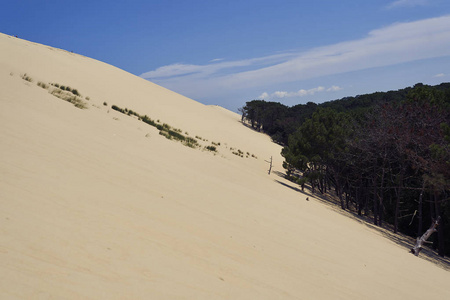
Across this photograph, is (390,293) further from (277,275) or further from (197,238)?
(197,238)

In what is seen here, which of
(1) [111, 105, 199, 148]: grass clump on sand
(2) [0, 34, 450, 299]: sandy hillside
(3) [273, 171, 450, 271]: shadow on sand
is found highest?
(1) [111, 105, 199, 148]: grass clump on sand

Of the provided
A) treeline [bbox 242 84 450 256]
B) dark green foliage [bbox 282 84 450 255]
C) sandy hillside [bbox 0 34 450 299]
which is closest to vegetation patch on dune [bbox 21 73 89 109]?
sandy hillside [bbox 0 34 450 299]

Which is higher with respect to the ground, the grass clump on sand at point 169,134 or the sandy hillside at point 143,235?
the grass clump on sand at point 169,134

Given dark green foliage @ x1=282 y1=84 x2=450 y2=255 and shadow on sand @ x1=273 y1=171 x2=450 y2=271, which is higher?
dark green foliage @ x1=282 y1=84 x2=450 y2=255

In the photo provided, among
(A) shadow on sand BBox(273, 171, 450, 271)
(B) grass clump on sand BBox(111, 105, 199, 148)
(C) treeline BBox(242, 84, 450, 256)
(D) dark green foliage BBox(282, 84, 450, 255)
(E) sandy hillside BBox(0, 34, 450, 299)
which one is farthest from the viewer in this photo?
(B) grass clump on sand BBox(111, 105, 199, 148)

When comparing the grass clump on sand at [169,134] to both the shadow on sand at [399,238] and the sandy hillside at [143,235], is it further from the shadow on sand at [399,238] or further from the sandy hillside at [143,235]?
the sandy hillside at [143,235]

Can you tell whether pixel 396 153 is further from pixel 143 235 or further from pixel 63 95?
pixel 143 235

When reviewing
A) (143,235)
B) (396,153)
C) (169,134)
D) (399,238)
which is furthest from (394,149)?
(143,235)

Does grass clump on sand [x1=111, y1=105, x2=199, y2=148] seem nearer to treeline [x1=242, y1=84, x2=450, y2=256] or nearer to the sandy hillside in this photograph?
the sandy hillside

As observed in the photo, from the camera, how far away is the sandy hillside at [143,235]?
9.81ft

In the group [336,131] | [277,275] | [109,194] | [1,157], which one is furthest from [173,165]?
[336,131]

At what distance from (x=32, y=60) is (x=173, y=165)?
25.7 metres

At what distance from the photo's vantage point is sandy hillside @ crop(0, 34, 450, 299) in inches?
118

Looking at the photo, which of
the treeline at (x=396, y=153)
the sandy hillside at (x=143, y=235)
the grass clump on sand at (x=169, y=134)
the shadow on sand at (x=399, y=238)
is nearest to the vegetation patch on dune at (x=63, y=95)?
the sandy hillside at (x=143, y=235)
